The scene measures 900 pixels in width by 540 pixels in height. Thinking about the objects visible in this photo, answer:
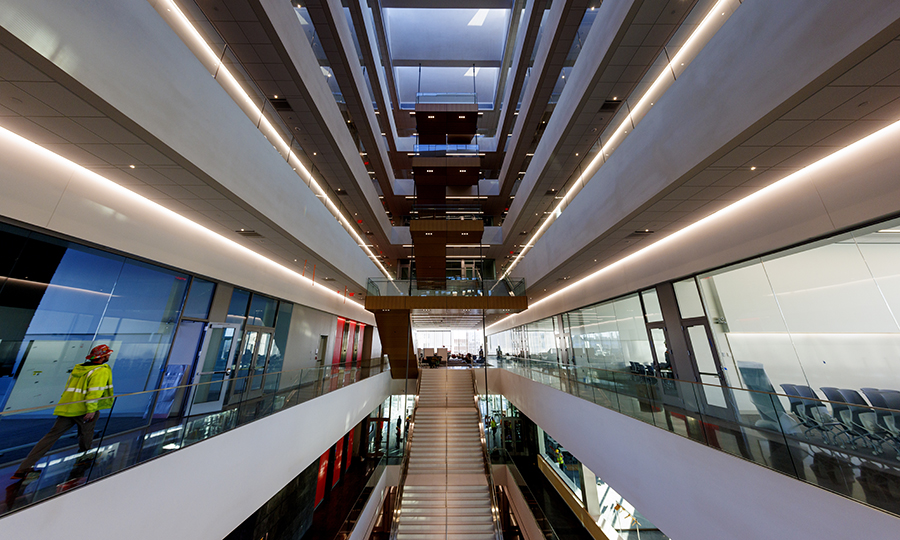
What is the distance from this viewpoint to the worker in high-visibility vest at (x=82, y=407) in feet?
9.21

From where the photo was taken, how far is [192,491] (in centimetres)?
431

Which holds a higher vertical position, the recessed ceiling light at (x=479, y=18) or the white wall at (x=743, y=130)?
the recessed ceiling light at (x=479, y=18)

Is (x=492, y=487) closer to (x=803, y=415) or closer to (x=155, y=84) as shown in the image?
(x=803, y=415)

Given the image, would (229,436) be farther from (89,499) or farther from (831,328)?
(831,328)

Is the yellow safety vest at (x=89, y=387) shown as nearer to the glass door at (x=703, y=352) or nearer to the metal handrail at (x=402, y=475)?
the metal handrail at (x=402, y=475)

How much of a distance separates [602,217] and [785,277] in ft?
11.4

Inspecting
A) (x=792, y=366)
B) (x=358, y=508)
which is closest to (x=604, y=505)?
(x=792, y=366)

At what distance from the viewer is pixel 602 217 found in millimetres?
7871

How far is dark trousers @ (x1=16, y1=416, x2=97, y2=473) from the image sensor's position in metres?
2.75

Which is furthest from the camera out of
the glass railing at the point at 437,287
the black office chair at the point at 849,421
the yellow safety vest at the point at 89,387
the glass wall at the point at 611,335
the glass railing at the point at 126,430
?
the glass railing at the point at 437,287

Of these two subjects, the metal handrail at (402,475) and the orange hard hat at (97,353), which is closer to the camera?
the orange hard hat at (97,353)

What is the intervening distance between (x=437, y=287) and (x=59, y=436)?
11222mm

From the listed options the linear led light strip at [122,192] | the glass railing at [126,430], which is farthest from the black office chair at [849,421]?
the linear led light strip at [122,192]

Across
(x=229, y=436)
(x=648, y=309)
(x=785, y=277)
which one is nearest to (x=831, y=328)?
(x=785, y=277)
